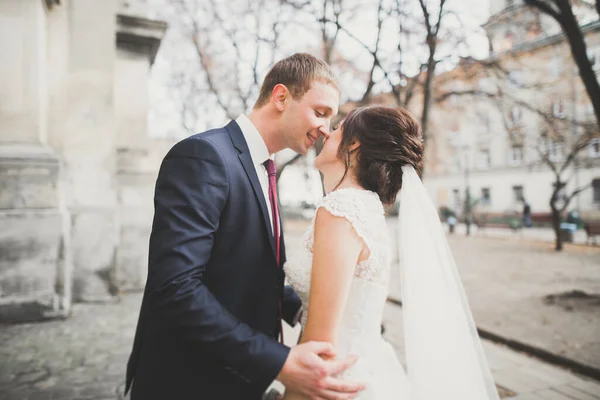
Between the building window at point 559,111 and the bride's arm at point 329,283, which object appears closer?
the bride's arm at point 329,283

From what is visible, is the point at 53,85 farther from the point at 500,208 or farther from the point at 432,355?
the point at 500,208

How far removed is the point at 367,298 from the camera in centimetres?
182

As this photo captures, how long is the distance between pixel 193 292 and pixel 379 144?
116 cm

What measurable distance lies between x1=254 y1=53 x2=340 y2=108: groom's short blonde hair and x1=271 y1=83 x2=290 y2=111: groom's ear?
0.02m

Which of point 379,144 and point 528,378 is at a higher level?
point 379,144

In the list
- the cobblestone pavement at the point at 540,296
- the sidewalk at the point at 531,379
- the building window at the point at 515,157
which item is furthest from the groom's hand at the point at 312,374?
the building window at the point at 515,157

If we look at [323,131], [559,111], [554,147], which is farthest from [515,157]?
[323,131]

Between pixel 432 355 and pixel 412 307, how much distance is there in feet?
0.80

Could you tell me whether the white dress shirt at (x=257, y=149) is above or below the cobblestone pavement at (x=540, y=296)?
above

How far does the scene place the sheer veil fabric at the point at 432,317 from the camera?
1.92m

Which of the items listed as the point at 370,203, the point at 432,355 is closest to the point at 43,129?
the point at 370,203

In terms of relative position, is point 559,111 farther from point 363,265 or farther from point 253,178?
point 253,178

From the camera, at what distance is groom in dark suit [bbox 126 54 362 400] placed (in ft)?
4.32

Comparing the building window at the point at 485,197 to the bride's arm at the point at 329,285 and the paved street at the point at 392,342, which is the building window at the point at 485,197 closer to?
the paved street at the point at 392,342
